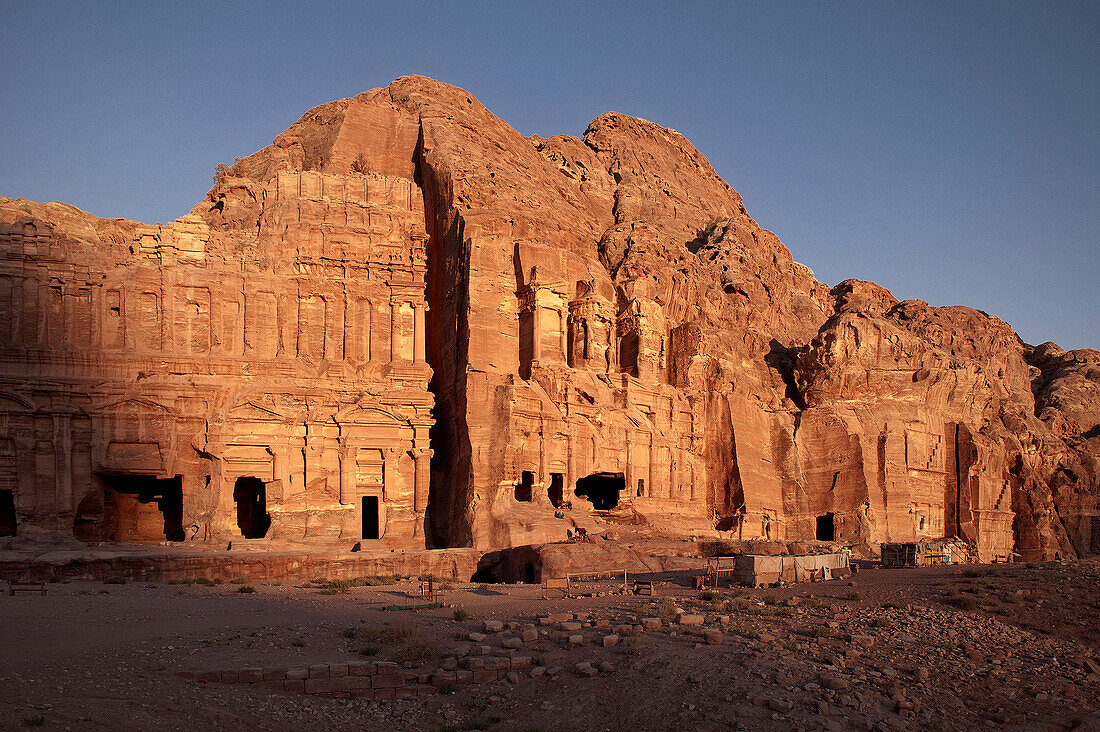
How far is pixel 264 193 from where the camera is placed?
38438mm

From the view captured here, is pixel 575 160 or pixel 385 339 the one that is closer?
pixel 385 339

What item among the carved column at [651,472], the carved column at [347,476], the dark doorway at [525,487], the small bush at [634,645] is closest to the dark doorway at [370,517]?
the carved column at [347,476]

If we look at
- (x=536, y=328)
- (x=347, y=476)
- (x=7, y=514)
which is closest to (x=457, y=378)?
(x=536, y=328)

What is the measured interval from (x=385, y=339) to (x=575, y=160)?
73.5 ft

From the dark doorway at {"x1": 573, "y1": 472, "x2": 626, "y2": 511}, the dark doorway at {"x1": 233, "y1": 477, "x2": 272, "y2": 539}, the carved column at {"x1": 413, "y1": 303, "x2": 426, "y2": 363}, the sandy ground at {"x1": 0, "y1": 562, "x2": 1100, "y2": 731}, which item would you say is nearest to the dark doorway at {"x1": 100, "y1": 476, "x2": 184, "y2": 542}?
the dark doorway at {"x1": 233, "y1": 477, "x2": 272, "y2": 539}

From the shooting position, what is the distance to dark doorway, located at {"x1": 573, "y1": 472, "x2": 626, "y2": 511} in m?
41.5

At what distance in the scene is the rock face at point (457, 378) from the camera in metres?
33.4

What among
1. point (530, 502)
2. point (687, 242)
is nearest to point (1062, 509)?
point (687, 242)

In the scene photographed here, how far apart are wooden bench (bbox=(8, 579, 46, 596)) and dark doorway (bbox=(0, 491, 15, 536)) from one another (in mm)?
9635

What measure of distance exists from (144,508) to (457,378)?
1314 cm

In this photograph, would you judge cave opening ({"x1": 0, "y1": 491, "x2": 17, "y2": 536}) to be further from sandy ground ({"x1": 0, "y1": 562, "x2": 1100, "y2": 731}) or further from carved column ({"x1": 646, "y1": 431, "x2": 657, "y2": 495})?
carved column ({"x1": 646, "y1": 431, "x2": 657, "y2": 495})

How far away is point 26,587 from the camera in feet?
74.7

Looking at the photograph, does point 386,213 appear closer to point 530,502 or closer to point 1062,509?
point 530,502

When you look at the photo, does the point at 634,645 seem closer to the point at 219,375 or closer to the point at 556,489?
the point at 556,489
